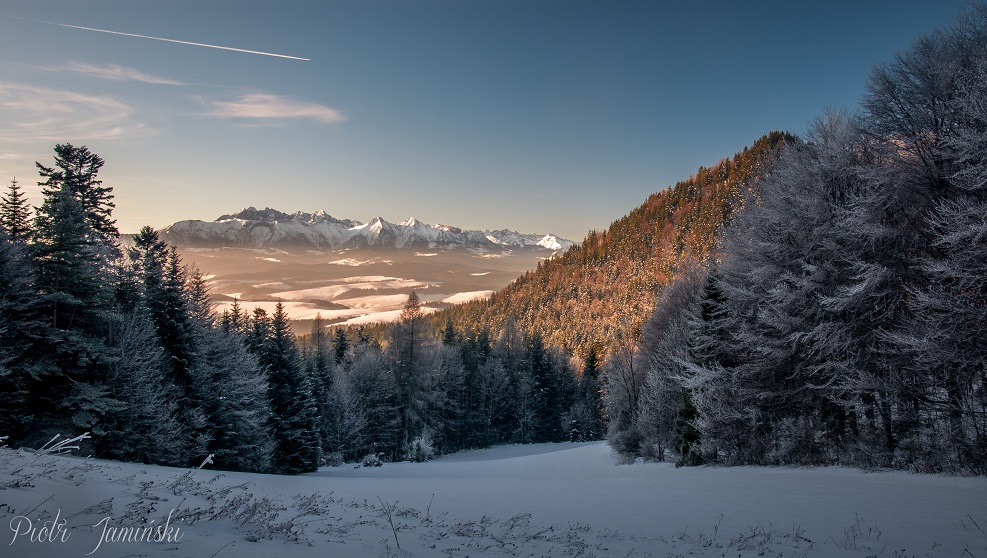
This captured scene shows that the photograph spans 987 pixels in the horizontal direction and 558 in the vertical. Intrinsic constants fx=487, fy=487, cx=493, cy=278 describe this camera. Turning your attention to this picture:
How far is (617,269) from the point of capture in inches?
5384

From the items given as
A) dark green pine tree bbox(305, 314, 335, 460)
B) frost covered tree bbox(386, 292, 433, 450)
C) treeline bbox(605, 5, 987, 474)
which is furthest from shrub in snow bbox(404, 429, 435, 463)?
treeline bbox(605, 5, 987, 474)

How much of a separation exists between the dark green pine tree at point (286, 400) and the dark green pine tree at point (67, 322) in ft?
34.8

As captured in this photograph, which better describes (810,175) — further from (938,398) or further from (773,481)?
(773,481)

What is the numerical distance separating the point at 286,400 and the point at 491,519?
2572 centimetres

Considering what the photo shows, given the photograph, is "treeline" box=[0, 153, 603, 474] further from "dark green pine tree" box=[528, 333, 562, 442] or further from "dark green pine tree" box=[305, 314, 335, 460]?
"dark green pine tree" box=[528, 333, 562, 442]

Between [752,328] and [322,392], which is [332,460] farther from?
[752,328]

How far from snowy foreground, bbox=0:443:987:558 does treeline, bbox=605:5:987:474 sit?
2.44 meters

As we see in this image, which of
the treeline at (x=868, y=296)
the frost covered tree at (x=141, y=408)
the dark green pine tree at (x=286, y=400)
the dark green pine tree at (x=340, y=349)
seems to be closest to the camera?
the treeline at (x=868, y=296)

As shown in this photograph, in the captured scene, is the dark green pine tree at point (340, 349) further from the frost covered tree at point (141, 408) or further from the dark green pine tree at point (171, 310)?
the frost covered tree at point (141, 408)

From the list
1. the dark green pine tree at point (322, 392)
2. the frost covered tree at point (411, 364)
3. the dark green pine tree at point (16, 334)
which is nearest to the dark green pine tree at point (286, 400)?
the dark green pine tree at point (322, 392)

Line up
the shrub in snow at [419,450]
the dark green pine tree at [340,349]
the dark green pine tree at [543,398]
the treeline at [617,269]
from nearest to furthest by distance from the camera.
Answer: the shrub in snow at [419,450]
the dark green pine tree at [340,349]
the dark green pine tree at [543,398]
the treeline at [617,269]

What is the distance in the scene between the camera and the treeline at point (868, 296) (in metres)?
12.9

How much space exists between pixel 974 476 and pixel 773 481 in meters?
4.36

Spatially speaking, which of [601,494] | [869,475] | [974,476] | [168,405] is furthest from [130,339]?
[974,476]
